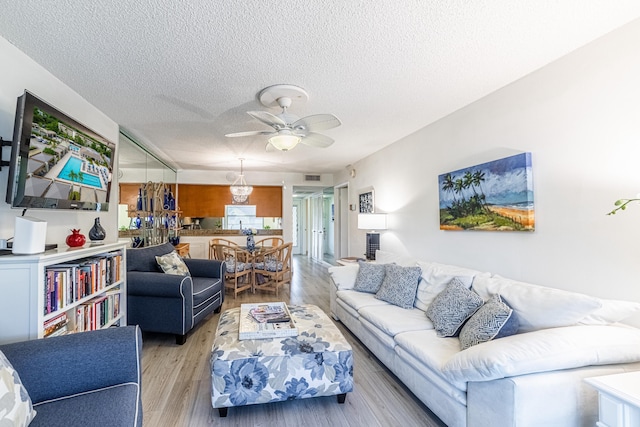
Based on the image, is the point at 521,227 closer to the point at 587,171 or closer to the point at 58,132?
the point at 587,171

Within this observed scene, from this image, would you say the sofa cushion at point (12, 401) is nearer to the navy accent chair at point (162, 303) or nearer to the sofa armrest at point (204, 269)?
A: the navy accent chair at point (162, 303)

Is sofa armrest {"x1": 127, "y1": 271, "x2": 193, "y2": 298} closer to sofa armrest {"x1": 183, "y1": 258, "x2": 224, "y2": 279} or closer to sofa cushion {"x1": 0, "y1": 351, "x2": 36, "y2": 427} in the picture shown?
sofa armrest {"x1": 183, "y1": 258, "x2": 224, "y2": 279}

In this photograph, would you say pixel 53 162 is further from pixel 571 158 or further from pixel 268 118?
pixel 571 158

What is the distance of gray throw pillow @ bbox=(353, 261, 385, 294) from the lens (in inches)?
126

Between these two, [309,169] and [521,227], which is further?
[309,169]

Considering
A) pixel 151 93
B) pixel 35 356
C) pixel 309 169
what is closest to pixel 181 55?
pixel 151 93

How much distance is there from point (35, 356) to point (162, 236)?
4219mm

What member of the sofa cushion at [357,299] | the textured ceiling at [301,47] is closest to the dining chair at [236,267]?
the sofa cushion at [357,299]

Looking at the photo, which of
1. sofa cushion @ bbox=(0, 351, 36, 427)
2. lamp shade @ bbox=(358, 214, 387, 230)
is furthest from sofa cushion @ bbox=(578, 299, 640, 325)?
lamp shade @ bbox=(358, 214, 387, 230)

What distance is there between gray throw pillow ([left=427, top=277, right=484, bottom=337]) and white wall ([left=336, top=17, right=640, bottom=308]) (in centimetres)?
51

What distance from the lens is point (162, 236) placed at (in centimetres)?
526

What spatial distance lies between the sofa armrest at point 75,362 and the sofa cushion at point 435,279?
2.19m

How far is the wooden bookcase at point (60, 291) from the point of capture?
61.0 inches

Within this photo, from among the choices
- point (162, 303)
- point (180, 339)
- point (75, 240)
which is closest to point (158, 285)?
point (162, 303)
